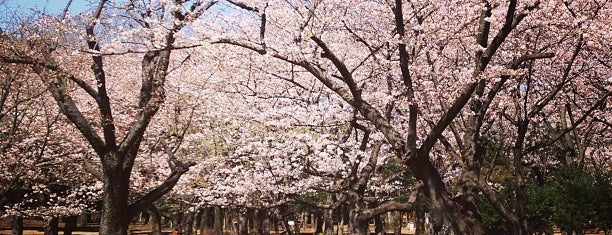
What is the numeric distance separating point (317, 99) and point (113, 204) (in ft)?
19.8

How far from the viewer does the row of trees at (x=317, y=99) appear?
9172 millimetres

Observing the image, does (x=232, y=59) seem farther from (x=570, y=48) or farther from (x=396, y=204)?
(x=570, y=48)

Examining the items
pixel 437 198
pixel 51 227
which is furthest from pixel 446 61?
→ pixel 51 227

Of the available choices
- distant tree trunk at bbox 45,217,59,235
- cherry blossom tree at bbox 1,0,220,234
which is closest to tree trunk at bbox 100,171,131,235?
cherry blossom tree at bbox 1,0,220,234

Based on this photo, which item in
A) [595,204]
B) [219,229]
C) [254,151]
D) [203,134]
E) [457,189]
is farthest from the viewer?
[219,229]

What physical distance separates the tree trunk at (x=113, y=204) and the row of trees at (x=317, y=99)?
2 centimetres

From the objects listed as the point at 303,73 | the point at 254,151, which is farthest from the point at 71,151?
the point at 303,73

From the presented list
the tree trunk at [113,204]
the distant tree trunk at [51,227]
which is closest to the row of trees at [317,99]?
the tree trunk at [113,204]

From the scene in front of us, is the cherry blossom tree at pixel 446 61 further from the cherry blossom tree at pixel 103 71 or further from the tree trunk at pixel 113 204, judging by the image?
the tree trunk at pixel 113 204

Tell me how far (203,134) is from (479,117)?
1089 cm

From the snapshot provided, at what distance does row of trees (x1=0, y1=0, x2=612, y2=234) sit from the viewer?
30.1ft

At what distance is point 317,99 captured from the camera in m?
14.2

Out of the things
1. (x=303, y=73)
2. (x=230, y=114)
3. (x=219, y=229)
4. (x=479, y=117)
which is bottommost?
(x=219, y=229)

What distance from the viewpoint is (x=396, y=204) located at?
12.4m
